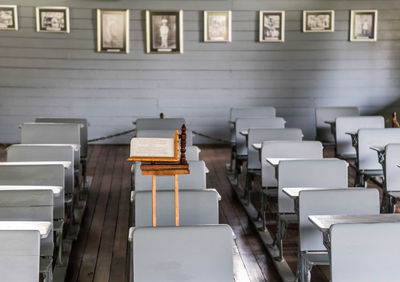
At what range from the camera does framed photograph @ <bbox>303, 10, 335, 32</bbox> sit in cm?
1055

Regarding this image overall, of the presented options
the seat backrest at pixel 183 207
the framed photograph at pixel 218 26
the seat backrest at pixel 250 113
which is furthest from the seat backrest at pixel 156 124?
Answer: the seat backrest at pixel 183 207

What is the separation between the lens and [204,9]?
10.4 meters

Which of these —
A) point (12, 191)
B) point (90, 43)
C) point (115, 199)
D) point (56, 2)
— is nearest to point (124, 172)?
point (115, 199)

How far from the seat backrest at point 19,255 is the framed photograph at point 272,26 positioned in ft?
27.5

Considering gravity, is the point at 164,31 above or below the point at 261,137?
above

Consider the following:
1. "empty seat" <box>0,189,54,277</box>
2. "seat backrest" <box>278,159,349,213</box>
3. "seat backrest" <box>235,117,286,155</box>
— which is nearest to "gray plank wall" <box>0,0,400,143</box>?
"seat backrest" <box>235,117,286,155</box>

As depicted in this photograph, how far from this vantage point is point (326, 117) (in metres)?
8.39

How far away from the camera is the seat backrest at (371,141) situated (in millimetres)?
6316

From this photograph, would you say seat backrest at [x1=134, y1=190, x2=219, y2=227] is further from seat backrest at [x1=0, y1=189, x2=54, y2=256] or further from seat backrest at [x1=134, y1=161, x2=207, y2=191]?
seat backrest at [x1=134, y1=161, x2=207, y2=191]

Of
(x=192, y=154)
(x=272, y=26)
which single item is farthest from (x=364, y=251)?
(x=272, y=26)

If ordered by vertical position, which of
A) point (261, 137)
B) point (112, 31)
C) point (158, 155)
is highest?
point (112, 31)

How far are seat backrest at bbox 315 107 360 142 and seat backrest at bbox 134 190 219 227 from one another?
16.7 feet

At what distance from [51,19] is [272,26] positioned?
13.7 ft

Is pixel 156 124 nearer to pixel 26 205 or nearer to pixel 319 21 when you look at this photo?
pixel 26 205
